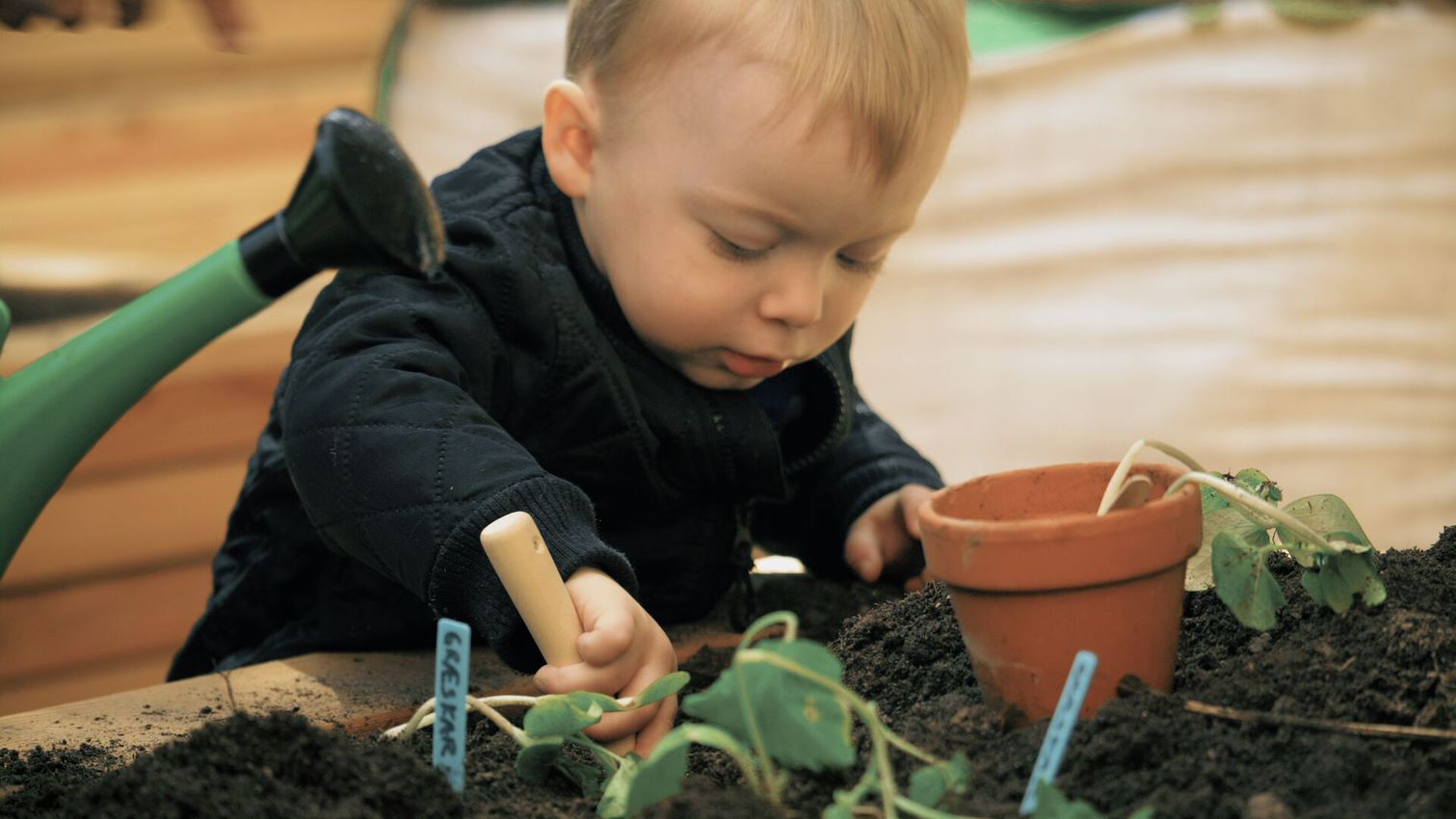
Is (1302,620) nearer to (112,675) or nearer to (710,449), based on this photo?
(710,449)

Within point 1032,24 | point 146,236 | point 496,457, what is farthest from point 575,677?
point 146,236

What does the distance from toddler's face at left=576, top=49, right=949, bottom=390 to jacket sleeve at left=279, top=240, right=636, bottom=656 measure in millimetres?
120

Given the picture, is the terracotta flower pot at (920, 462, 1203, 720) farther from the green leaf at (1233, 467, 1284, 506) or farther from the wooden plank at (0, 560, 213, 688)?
the wooden plank at (0, 560, 213, 688)

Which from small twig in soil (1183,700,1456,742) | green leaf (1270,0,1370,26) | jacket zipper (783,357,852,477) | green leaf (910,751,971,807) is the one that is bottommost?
jacket zipper (783,357,852,477)

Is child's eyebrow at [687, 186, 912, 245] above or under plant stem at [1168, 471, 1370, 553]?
above

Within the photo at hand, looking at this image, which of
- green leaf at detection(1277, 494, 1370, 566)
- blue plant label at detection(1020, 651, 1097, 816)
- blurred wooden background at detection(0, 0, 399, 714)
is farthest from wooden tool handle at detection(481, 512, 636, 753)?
blurred wooden background at detection(0, 0, 399, 714)

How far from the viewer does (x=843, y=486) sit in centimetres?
144

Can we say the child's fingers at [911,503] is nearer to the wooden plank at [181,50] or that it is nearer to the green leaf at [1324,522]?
the green leaf at [1324,522]

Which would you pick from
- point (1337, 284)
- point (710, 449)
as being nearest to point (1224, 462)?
point (1337, 284)

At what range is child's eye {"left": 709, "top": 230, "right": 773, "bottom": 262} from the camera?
3.56ft

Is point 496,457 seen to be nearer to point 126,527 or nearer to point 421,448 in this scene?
point 421,448

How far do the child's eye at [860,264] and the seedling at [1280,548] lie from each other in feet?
1.40

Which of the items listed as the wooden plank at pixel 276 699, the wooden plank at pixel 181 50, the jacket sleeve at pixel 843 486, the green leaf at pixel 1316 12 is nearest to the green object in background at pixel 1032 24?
the green leaf at pixel 1316 12

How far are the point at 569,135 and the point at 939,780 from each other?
0.75m
